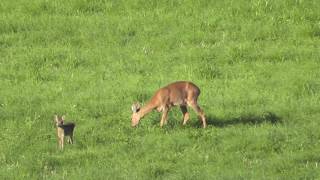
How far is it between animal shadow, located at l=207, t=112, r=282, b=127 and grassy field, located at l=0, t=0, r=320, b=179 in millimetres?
25

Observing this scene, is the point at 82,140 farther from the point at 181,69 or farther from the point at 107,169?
the point at 181,69

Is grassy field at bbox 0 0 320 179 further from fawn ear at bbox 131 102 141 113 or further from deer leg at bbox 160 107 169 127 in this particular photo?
fawn ear at bbox 131 102 141 113

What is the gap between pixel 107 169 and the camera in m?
16.8

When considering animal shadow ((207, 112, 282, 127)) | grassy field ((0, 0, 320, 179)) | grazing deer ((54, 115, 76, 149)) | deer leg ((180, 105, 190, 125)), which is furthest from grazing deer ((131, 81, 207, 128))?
grazing deer ((54, 115, 76, 149))

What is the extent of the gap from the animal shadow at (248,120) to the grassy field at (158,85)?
3 cm

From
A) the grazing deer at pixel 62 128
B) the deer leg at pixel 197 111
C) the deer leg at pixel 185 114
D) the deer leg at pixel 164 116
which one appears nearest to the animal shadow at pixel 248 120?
the deer leg at pixel 197 111

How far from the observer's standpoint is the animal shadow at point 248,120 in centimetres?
1942

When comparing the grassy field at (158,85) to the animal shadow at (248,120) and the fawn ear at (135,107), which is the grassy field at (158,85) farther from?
the fawn ear at (135,107)

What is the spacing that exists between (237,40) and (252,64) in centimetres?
209

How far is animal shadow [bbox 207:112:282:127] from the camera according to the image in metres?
19.4

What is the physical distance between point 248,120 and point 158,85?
11.2 ft

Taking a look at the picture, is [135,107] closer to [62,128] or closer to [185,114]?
[185,114]

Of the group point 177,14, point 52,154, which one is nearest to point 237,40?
point 177,14

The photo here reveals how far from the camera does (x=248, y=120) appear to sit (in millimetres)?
19594
